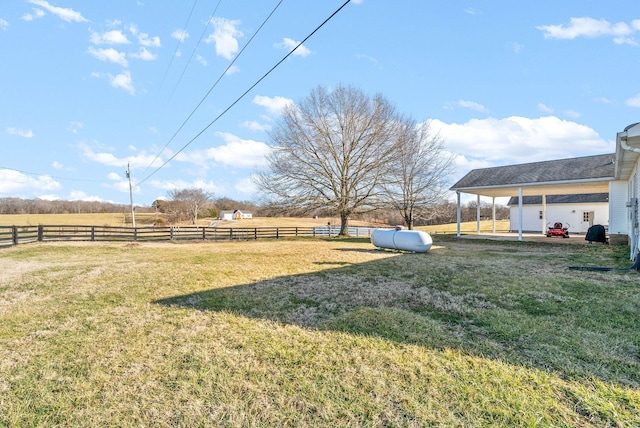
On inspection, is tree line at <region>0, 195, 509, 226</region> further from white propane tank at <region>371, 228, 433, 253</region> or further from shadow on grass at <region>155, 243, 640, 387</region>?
shadow on grass at <region>155, 243, 640, 387</region>

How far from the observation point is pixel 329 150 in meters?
20.8

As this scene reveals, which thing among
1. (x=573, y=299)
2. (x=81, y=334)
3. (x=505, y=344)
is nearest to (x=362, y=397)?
(x=505, y=344)

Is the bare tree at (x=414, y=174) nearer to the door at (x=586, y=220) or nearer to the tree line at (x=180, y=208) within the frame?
the tree line at (x=180, y=208)

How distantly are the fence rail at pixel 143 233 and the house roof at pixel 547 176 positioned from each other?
33.4 feet

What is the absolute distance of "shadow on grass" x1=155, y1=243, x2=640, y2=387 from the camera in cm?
305

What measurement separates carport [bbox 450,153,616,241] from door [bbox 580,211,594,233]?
7.29 m

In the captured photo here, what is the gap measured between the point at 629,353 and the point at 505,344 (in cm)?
105

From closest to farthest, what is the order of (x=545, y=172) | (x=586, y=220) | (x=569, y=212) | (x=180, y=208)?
1. (x=545, y=172)
2. (x=586, y=220)
3. (x=569, y=212)
4. (x=180, y=208)

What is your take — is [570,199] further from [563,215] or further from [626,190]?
[626,190]

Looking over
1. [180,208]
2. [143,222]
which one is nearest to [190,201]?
[180,208]

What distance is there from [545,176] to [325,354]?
693 inches

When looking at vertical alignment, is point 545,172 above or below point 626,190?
above

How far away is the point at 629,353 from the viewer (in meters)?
3.03

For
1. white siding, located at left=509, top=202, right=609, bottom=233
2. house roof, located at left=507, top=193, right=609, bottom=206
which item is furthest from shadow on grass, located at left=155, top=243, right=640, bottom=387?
house roof, located at left=507, top=193, right=609, bottom=206
